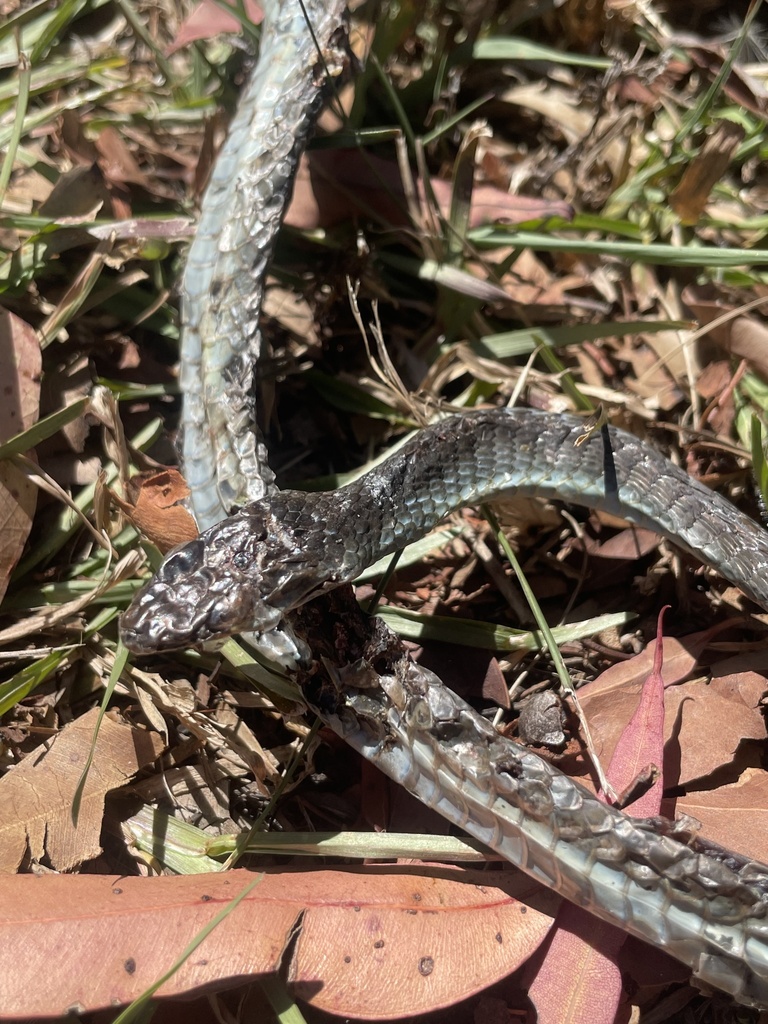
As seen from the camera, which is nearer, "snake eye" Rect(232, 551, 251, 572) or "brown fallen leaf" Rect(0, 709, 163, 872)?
"snake eye" Rect(232, 551, 251, 572)

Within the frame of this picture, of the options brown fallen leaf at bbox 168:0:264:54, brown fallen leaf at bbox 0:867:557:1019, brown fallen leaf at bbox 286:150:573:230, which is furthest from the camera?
brown fallen leaf at bbox 168:0:264:54

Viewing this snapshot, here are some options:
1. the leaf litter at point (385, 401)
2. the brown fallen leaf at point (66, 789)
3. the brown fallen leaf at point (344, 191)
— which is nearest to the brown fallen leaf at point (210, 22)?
the leaf litter at point (385, 401)

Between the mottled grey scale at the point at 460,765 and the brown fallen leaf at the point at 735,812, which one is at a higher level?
the mottled grey scale at the point at 460,765

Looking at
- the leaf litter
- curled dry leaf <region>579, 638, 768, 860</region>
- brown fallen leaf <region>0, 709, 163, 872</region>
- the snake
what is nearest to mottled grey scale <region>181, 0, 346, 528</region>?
the snake

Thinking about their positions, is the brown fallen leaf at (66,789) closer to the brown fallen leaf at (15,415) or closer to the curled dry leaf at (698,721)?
the brown fallen leaf at (15,415)

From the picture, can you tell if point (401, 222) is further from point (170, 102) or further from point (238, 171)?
point (170, 102)

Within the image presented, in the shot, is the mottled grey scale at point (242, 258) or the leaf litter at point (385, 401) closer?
the leaf litter at point (385, 401)

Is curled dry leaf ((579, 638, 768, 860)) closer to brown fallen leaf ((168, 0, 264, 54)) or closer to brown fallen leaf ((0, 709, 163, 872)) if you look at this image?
brown fallen leaf ((0, 709, 163, 872))
